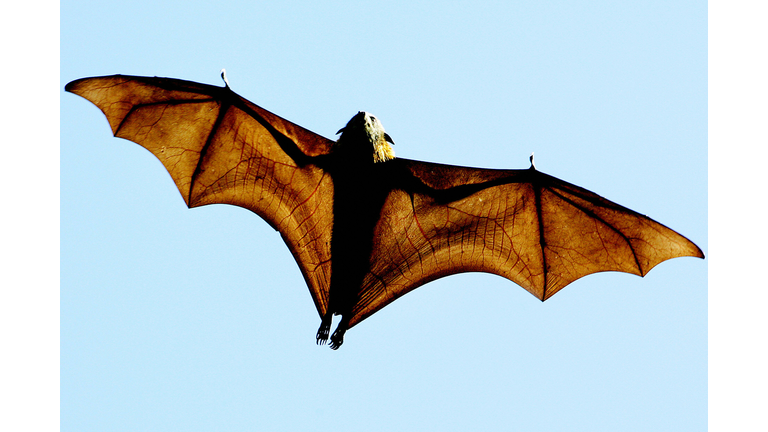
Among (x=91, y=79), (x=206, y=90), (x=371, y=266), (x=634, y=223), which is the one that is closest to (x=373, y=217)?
(x=371, y=266)

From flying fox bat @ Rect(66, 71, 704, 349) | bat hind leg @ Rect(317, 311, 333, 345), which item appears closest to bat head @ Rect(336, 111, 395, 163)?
flying fox bat @ Rect(66, 71, 704, 349)

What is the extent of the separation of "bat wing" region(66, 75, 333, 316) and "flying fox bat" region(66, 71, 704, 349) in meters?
0.01

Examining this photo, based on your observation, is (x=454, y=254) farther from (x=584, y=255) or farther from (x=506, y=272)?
(x=584, y=255)

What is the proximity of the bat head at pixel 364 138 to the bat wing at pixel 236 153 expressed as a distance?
0.42m

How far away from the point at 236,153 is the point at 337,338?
278cm

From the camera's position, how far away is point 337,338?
821 cm

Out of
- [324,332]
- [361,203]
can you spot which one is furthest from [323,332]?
[361,203]

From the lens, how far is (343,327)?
8297 millimetres


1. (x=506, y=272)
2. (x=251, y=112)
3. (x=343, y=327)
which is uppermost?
(x=251, y=112)

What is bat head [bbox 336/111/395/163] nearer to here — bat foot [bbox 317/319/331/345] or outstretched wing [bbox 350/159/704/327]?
outstretched wing [bbox 350/159/704/327]

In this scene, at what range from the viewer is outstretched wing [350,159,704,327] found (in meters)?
8.28

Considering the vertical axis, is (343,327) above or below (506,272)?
below

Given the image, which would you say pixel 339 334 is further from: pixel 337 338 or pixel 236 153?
pixel 236 153

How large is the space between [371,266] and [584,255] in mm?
2783
